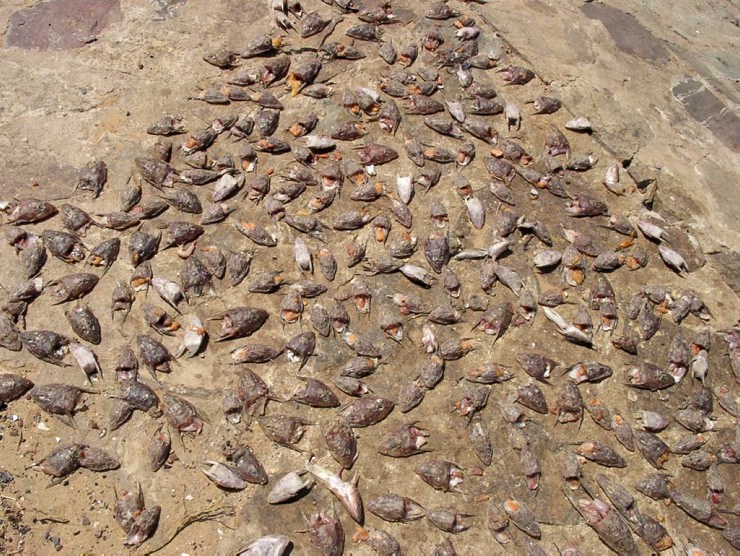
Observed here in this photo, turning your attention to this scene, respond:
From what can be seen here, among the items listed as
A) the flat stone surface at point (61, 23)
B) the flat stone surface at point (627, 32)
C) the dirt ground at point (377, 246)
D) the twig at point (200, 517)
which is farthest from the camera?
the flat stone surface at point (627, 32)

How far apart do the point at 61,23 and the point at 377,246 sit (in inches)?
122

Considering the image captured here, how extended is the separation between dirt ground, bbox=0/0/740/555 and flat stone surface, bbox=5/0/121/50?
0.02 metres

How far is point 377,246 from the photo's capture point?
13.8 ft

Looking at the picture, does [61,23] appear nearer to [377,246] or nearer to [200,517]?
[377,246]

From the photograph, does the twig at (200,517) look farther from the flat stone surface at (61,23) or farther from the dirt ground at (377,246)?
the flat stone surface at (61,23)

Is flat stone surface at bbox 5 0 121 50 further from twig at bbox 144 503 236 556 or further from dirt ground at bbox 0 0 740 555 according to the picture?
twig at bbox 144 503 236 556

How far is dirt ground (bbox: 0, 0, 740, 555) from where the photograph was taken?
3.27m

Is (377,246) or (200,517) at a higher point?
(377,246)

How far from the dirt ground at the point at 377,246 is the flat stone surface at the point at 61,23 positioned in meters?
0.02

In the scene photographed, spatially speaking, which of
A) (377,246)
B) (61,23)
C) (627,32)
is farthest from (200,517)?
(627,32)

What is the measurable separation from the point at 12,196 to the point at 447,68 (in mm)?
3294

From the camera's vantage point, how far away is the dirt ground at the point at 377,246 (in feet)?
10.7

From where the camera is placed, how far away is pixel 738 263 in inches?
176

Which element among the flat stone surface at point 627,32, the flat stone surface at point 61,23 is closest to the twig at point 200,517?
the flat stone surface at point 61,23
